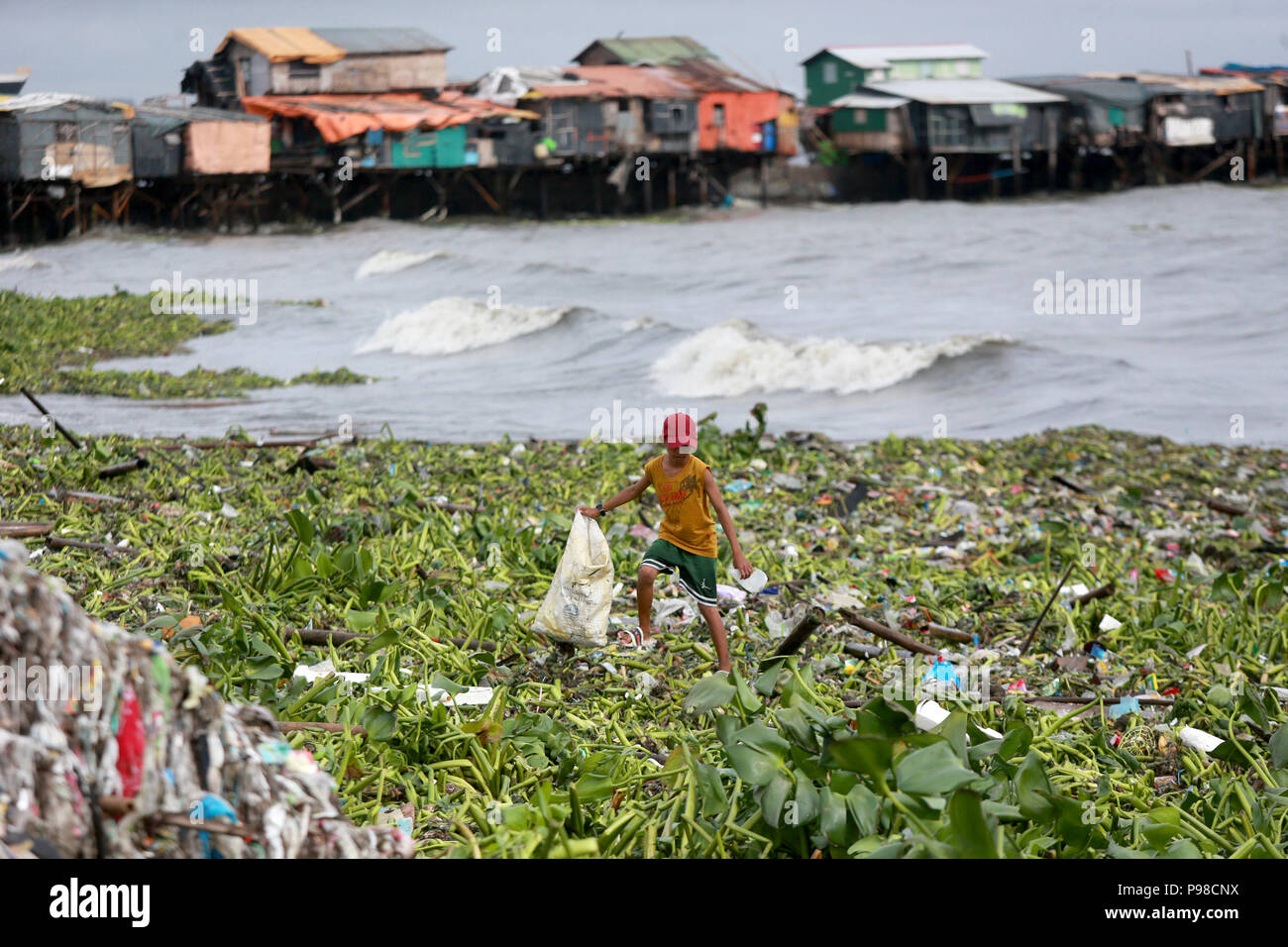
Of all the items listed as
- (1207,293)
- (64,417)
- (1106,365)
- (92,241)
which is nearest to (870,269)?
(1207,293)

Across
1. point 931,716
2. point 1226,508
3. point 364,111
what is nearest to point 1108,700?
point 931,716

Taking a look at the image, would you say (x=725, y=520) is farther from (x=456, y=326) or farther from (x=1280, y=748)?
(x=456, y=326)

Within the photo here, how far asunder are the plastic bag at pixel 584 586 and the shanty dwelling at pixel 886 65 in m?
25.0

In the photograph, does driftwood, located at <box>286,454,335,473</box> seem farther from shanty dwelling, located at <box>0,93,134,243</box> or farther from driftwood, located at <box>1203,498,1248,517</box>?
driftwood, located at <box>1203,498,1248,517</box>

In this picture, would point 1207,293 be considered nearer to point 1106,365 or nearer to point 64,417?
point 1106,365

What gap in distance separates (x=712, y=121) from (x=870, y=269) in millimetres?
4711

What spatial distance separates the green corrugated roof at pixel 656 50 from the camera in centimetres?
1903

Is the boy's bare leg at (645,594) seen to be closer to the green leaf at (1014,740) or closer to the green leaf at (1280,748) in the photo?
the green leaf at (1014,740)

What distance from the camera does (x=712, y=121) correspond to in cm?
2391

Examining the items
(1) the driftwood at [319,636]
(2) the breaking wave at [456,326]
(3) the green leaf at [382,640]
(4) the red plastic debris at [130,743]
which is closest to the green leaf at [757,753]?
(4) the red plastic debris at [130,743]

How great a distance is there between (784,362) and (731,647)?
11855 millimetres
